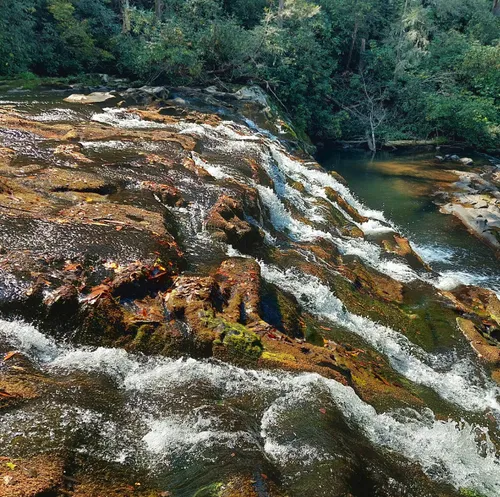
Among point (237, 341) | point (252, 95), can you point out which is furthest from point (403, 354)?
point (252, 95)

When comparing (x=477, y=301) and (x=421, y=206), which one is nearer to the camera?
(x=477, y=301)

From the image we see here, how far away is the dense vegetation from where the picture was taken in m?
22.1

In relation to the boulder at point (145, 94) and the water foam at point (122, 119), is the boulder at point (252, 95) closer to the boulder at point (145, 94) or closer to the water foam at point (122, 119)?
the boulder at point (145, 94)

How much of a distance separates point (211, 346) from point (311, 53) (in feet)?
85.0

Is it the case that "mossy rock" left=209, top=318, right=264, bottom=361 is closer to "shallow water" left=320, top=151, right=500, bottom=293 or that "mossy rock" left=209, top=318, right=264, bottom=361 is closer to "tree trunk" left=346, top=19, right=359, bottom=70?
"shallow water" left=320, top=151, right=500, bottom=293

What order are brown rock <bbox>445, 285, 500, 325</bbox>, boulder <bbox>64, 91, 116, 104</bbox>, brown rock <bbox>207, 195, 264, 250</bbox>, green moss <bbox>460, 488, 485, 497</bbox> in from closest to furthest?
green moss <bbox>460, 488, 485, 497</bbox>, brown rock <bbox>207, 195, 264, 250</bbox>, brown rock <bbox>445, 285, 500, 325</bbox>, boulder <bbox>64, 91, 116, 104</bbox>

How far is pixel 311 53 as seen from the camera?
2741cm

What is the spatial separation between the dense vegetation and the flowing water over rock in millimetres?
12711

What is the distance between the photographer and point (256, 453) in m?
4.10

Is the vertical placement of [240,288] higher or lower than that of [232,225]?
lower

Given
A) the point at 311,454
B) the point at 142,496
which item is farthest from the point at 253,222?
the point at 142,496

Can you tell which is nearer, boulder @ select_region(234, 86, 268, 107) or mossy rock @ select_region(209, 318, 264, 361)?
mossy rock @ select_region(209, 318, 264, 361)

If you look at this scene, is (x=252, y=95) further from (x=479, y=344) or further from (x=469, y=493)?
(x=469, y=493)

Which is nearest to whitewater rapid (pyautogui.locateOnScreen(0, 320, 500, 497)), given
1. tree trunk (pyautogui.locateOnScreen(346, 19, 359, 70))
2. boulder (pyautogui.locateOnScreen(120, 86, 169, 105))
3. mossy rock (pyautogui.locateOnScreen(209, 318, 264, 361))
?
mossy rock (pyautogui.locateOnScreen(209, 318, 264, 361))
